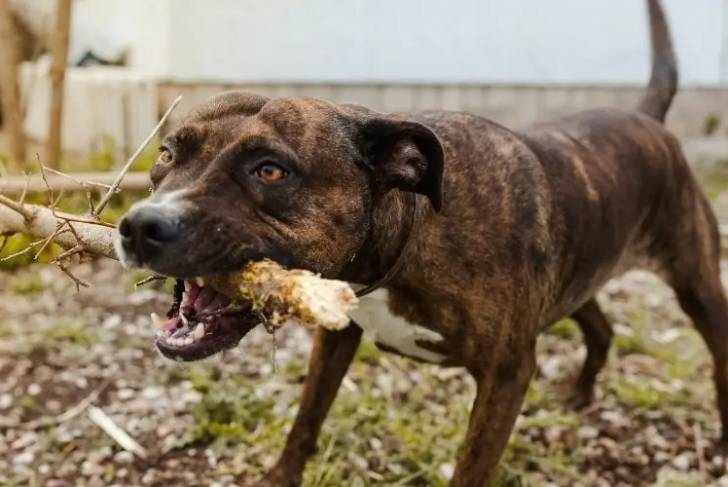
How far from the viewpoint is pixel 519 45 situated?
7.68m

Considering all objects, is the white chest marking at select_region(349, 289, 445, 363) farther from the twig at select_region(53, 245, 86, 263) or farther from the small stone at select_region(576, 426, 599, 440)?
the small stone at select_region(576, 426, 599, 440)

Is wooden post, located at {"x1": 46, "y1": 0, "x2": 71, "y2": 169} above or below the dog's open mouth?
below

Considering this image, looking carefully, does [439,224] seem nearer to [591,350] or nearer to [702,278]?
[702,278]

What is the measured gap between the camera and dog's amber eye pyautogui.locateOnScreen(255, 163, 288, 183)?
2.32 meters

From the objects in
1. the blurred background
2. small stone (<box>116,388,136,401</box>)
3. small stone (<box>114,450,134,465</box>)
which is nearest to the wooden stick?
the blurred background

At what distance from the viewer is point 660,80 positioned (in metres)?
4.17

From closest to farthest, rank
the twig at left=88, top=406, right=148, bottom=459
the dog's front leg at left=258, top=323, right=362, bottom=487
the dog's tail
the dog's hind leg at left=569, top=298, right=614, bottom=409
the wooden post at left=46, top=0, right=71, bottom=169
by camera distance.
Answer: the dog's front leg at left=258, top=323, right=362, bottom=487, the twig at left=88, top=406, right=148, bottom=459, the dog's tail, the dog's hind leg at left=569, top=298, right=614, bottom=409, the wooden post at left=46, top=0, right=71, bottom=169

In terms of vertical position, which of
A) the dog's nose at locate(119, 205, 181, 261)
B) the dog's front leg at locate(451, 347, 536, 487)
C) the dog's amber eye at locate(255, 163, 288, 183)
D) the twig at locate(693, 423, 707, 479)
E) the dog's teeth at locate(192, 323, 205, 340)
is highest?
the dog's amber eye at locate(255, 163, 288, 183)

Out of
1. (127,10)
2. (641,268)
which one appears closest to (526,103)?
(127,10)

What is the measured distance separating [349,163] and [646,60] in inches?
239

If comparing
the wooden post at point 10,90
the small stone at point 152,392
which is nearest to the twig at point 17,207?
the small stone at point 152,392

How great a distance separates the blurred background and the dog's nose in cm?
42

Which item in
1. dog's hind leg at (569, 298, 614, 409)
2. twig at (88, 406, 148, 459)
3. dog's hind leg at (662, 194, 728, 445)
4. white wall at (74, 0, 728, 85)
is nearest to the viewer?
twig at (88, 406, 148, 459)

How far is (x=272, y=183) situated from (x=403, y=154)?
437 mm
